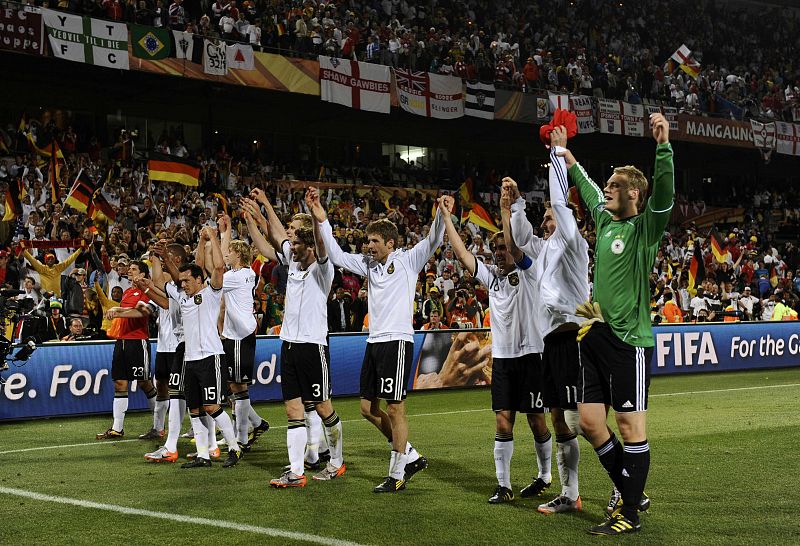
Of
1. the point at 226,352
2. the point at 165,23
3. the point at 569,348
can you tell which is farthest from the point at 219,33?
the point at 569,348

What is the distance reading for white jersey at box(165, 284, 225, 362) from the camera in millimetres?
9172

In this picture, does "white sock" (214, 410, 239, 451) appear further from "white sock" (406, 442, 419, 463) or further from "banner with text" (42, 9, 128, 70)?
"banner with text" (42, 9, 128, 70)

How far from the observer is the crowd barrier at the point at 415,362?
13242 mm

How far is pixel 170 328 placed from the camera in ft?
35.7

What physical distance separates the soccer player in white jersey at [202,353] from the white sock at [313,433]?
86 cm

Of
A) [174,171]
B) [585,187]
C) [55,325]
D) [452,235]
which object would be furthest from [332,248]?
[174,171]

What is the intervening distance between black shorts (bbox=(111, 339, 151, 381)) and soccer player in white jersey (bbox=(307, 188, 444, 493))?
187 inches

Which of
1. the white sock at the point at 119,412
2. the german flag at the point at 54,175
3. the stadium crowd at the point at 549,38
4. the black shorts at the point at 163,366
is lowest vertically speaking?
the white sock at the point at 119,412

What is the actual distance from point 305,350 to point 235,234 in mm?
14514

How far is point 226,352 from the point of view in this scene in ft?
34.2

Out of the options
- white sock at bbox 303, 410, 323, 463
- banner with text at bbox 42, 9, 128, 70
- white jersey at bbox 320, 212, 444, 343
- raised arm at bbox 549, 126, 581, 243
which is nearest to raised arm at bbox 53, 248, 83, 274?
banner with text at bbox 42, 9, 128, 70

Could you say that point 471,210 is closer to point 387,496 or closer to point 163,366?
point 163,366

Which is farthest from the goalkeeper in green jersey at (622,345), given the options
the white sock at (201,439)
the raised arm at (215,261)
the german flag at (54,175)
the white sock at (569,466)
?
the german flag at (54,175)

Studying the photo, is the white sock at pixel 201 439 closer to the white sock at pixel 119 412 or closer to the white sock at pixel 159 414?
the white sock at pixel 159 414
